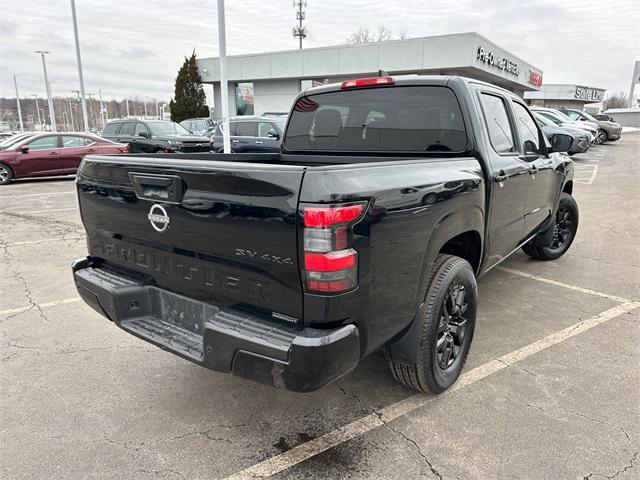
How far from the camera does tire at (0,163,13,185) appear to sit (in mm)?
12211

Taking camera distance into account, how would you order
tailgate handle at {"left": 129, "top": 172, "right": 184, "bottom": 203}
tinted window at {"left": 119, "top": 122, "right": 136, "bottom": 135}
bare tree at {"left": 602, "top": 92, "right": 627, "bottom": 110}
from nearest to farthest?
tailgate handle at {"left": 129, "top": 172, "right": 184, "bottom": 203} < tinted window at {"left": 119, "top": 122, "right": 136, "bottom": 135} < bare tree at {"left": 602, "top": 92, "right": 627, "bottom": 110}

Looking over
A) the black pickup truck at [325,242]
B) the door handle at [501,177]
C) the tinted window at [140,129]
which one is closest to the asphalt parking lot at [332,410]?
the black pickup truck at [325,242]

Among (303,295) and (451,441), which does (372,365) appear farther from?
(303,295)

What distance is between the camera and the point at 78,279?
281 cm

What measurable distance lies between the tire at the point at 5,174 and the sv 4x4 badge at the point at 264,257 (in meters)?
13.1

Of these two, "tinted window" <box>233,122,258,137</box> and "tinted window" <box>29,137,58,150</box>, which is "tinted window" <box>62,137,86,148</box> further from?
"tinted window" <box>233,122,258,137</box>

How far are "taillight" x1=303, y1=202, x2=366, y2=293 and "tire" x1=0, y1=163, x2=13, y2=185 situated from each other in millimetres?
13441

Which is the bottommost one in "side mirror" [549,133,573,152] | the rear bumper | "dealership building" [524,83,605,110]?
the rear bumper

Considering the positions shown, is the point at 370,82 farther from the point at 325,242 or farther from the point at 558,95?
the point at 558,95

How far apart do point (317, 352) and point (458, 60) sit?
87.4 feet

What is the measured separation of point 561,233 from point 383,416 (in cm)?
442

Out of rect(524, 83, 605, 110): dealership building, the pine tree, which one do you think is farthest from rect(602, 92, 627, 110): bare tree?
the pine tree

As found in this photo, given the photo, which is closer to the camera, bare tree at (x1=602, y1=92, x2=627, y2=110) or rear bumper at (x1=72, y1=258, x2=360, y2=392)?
rear bumper at (x1=72, y1=258, x2=360, y2=392)

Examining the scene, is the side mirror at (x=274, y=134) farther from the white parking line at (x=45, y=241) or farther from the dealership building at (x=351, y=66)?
the dealership building at (x=351, y=66)
